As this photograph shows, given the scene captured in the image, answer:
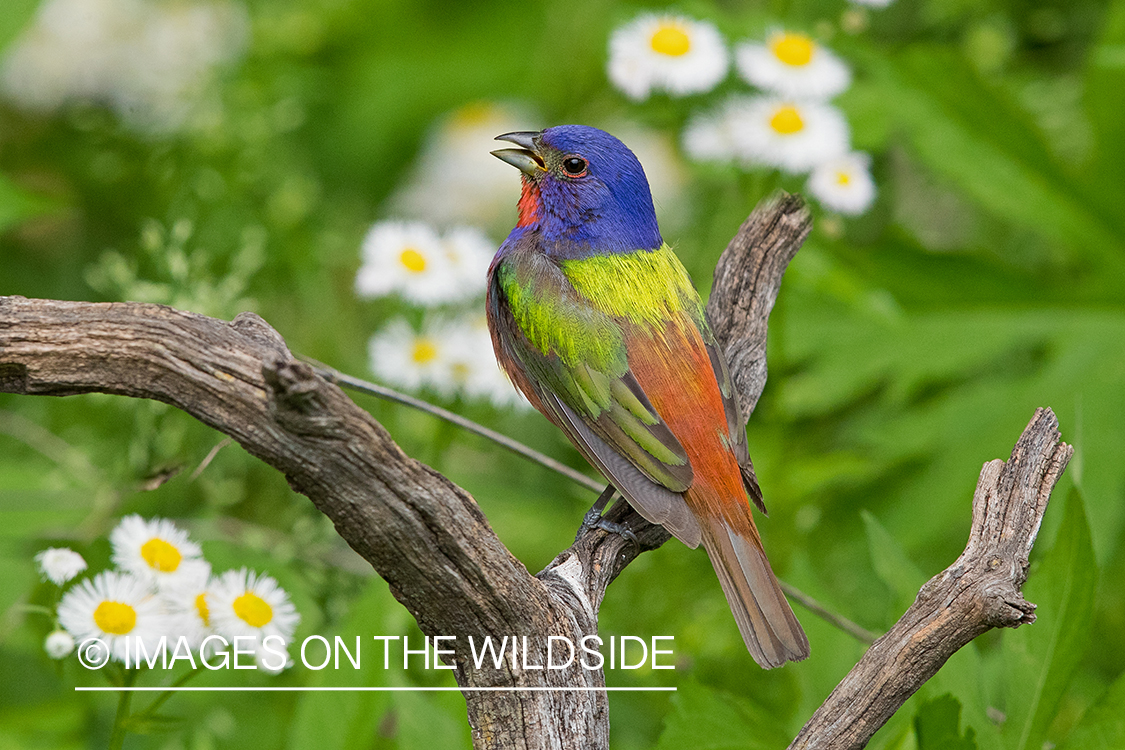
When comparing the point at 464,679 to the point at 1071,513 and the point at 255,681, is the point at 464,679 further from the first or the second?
the point at 255,681

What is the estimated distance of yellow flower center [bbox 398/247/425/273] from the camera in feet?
11.6

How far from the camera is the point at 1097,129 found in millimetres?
4164

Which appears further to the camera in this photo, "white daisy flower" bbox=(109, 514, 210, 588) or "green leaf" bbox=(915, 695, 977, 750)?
"white daisy flower" bbox=(109, 514, 210, 588)

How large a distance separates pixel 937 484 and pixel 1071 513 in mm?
1583

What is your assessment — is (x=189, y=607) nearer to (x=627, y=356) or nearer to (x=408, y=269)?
(x=627, y=356)

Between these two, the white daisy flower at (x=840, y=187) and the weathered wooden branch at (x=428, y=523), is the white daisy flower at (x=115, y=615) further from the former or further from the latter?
the white daisy flower at (x=840, y=187)

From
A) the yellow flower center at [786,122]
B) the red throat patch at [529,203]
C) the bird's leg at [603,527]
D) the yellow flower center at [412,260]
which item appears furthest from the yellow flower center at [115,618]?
the yellow flower center at [786,122]

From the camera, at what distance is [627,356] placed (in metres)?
2.68

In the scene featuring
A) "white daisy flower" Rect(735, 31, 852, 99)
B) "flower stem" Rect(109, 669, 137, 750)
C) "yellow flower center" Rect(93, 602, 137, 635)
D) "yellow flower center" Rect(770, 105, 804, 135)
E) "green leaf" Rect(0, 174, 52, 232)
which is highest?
"white daisy flower" Rect(735, 31, 852, 99)

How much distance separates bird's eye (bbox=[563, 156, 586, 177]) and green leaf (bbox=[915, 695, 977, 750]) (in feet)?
5.20

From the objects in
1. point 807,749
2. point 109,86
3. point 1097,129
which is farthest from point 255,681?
point 1097,129

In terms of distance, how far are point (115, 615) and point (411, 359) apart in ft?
4.94

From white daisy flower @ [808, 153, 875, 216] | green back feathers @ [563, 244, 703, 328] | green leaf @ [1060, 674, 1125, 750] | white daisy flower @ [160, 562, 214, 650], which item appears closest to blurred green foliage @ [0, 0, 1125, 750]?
green leaf @ [1060, 674, 1125, 750]

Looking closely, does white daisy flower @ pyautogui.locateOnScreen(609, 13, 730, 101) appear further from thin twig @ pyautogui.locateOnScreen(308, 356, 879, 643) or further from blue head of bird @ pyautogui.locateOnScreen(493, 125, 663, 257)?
thin twig @ pyautogui.locateOnScreen(308, 356, 879, 643)
